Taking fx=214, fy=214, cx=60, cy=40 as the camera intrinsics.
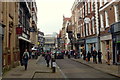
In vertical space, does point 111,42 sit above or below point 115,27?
below

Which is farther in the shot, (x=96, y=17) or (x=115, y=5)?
(x=96, y=17)

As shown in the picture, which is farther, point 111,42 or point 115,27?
point 111,42

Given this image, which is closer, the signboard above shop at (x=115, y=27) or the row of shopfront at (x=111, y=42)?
the signboard above shop at (x=115, y=27)

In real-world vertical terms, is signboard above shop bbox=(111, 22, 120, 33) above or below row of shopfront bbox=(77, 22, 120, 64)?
above

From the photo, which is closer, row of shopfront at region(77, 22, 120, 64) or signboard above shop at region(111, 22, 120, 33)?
signboard above shop at region(111, 22, 120, 33)

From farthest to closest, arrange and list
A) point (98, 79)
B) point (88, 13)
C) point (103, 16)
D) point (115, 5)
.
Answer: point (88, 13)
point (103, 16)
point (115, 5)
point (98, 79)

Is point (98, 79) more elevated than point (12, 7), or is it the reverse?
point (12, 7)

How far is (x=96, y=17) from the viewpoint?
2955cm

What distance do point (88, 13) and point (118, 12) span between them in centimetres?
1326

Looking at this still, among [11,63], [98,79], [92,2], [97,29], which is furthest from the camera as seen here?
[92,2]

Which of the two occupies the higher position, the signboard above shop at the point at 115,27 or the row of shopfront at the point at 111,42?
the signboard above shop at the point at 115,27

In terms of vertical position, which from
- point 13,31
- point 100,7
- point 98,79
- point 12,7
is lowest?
point 98,79

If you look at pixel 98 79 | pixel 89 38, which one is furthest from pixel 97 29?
pixel 98 79

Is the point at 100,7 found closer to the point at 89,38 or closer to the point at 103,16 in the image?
the point at 103,16
